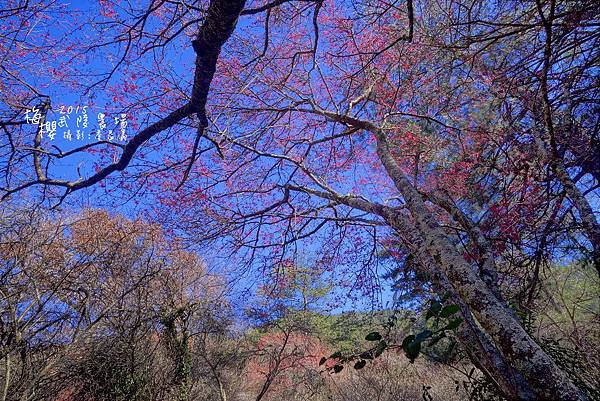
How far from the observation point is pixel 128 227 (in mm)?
8148

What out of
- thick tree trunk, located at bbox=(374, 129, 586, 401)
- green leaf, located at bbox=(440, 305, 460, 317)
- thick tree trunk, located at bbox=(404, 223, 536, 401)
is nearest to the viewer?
green leaf, located at bbox=(440, 305, 460, 317)

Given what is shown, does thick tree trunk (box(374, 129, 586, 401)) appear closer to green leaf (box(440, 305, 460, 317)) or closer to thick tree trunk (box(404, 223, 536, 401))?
thick tree trunk (box(404, 223, 536, 401))

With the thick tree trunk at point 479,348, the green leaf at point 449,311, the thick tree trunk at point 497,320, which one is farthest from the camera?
the thick tree trunk at point 497,320

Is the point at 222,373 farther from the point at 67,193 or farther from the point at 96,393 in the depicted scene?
the point at 67,193

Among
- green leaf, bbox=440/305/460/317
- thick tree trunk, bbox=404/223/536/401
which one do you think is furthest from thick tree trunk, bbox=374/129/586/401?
green leaf, bbox=440/305/460/317

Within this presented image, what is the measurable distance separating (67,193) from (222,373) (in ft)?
19.0

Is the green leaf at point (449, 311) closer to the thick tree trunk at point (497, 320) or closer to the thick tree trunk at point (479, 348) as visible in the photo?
the thick tree trunk at point (479, 348)

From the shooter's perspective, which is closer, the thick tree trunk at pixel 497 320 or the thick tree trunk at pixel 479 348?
the thick tree trunk at pixel 479 348

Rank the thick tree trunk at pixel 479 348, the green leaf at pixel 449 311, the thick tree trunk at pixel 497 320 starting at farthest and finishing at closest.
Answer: the thick tree trunk at pixel 497 320
the thick tree trunk at pixel 479 348
the green leaf at pixel 449 311

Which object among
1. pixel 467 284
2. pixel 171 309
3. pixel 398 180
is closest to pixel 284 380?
pixel 171 309

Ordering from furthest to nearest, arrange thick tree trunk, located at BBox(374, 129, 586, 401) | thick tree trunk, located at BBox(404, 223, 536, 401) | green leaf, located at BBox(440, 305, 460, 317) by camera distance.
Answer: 1. thick tree trunk, located at BBox(374, 129, 586, 401)
2. thick tree trunk, located at BBox(404, 223, 536, 401)
3. green leaf, located at BBox(440, 305, 460, 317)

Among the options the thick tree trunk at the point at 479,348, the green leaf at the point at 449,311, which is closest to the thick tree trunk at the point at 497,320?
the thick tree trunk at the point at 479,348

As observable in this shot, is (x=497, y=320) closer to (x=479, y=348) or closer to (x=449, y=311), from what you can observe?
(x=479, y=348)

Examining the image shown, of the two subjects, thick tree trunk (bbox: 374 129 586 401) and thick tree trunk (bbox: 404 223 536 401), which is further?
thick tree trunk (bbox: 374 129 586 401)
